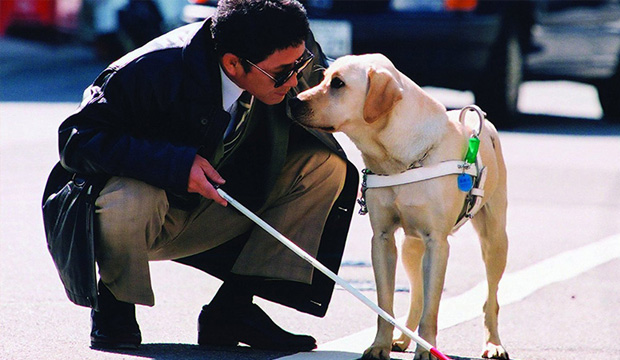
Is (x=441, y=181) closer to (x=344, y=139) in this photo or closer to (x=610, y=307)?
(x=610, y=307)

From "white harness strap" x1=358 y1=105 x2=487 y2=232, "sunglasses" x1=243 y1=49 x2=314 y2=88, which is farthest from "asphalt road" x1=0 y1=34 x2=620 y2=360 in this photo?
"sunglasses" x1=243 y1=49 x2=314 y2=88

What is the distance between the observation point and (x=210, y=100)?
420 cm

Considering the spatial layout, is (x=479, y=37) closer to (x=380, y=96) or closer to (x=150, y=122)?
(x=380, y=96)

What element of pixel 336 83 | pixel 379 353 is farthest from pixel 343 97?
pixel 379 353

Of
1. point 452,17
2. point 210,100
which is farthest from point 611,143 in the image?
point 210,100

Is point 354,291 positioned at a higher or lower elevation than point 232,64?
lower

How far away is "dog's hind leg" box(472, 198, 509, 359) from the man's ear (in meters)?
1.16

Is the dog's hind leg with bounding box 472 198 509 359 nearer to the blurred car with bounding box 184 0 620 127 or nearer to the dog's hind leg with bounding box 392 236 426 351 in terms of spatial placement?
the dog's hind leg with bounding box 392 236 426 351

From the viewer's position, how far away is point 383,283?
431 cm

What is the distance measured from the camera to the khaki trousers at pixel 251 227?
4.18 metres

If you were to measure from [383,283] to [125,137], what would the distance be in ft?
3.55

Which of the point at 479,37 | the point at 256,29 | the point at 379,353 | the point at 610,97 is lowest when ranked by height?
the point at 610,97

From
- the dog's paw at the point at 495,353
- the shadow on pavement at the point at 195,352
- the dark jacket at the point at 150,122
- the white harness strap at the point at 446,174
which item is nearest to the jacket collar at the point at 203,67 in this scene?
the dark jacket at the point at 150,122

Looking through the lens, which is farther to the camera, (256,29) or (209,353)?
(209,353)
